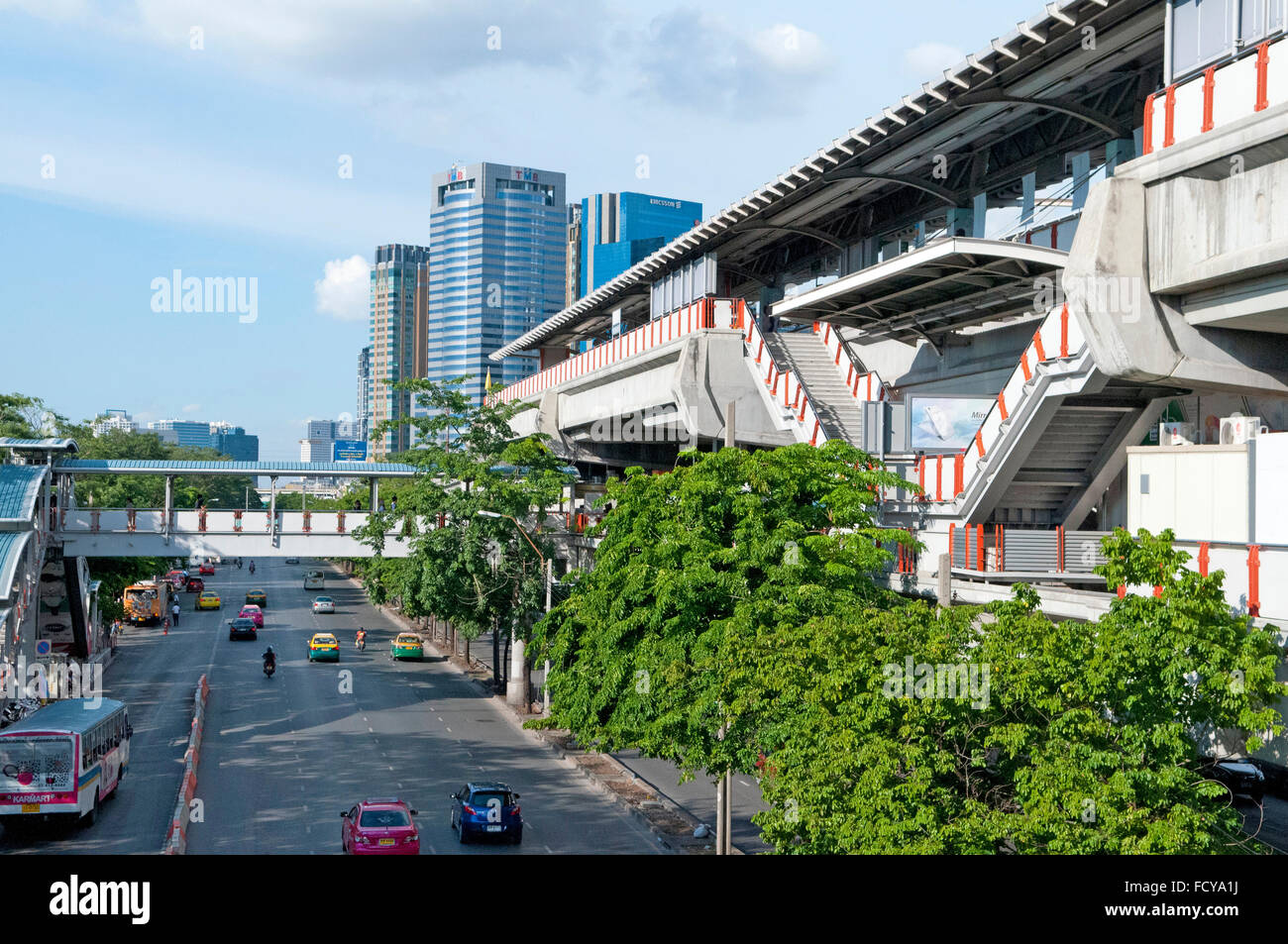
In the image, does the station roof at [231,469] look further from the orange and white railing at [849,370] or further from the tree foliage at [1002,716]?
the tree foliage at [1002,716]

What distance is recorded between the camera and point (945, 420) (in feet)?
82.8

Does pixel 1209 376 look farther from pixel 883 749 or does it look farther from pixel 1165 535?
pixel 883 749

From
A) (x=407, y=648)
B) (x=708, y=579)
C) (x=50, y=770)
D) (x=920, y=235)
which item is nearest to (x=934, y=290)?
(x=920, y=235)

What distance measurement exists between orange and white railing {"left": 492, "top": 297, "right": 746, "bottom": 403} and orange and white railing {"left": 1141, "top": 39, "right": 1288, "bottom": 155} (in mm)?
16373

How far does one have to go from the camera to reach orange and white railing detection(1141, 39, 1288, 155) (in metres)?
16.6

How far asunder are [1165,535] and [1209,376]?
16.2 feet

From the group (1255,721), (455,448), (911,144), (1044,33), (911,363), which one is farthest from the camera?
(455,448)

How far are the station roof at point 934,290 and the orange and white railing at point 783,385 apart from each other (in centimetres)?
159

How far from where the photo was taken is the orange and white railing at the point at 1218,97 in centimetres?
1661

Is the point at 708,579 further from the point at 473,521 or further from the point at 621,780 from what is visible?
the point at 473,521

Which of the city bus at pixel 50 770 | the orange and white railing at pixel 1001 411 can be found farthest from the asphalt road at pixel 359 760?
the orange and white railing at pixel 1001 411
